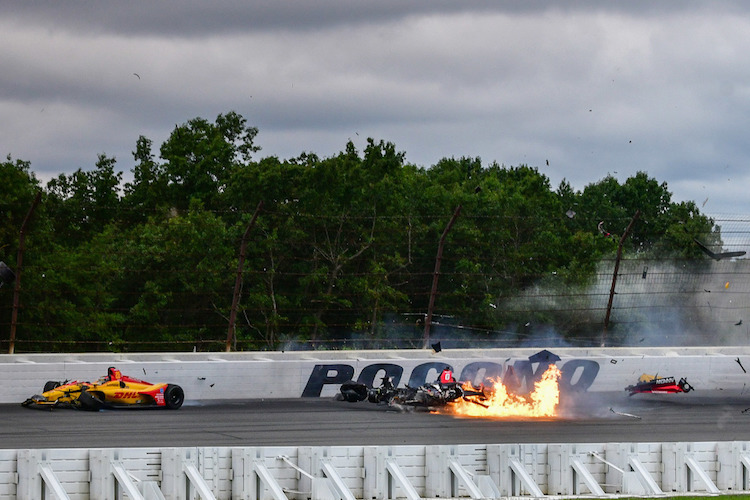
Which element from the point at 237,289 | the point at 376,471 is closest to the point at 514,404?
the point at 237,289

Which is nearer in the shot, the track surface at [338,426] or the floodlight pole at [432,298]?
the track surface at [338,426]

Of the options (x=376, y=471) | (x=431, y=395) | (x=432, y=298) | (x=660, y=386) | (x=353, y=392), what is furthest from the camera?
(x=432, y=298)

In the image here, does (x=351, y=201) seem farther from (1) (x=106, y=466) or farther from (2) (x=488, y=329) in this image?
(1) (x=106, y=466)

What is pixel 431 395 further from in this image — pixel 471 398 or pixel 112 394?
pixel 112 394

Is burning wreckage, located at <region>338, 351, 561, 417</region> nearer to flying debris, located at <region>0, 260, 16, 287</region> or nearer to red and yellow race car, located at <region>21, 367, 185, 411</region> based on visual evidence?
red and yellow race car, located at <region>21, 367, 185, 411</region>

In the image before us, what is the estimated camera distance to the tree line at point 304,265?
37062 mm

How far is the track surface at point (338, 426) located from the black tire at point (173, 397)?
0.23 meters

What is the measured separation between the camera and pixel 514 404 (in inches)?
1017

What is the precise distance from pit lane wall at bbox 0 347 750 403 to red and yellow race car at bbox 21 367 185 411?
1.25m

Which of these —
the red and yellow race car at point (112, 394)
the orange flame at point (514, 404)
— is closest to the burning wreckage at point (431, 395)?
the orange flame at point (514, 404)

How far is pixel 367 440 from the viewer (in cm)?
1994

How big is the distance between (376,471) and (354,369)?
13.8 metres

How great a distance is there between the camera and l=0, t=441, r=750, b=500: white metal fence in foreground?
1396 cm

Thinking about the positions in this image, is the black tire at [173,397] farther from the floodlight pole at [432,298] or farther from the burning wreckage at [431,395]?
the floodlight pole at [432,298]
